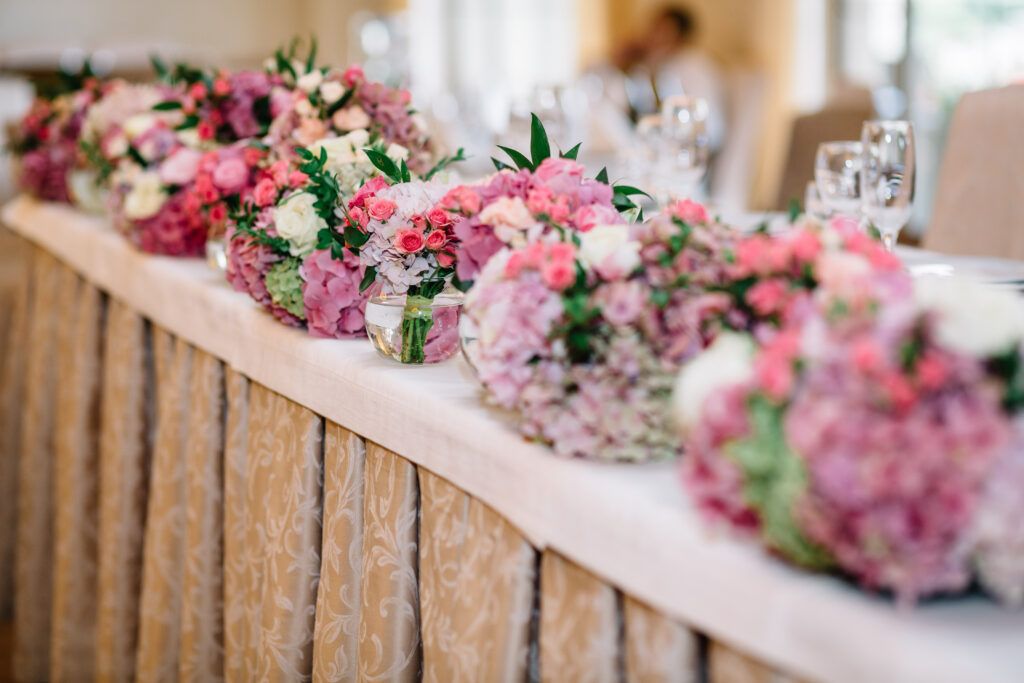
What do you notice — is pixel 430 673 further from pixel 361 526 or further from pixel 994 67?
pixel 994 67

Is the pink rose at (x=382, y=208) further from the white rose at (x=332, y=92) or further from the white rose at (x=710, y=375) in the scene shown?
the white rose at (x=332, y=92)

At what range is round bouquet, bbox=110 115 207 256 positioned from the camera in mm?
2010

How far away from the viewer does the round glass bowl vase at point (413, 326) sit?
1.26 metres

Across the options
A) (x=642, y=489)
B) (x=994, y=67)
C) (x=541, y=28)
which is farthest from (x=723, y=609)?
(x=541, y=28)

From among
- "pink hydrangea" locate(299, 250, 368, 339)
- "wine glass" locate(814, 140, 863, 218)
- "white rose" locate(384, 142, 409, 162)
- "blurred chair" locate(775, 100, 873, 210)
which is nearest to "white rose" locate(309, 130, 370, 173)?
"white rose" locate(384, 142, 409, 162)

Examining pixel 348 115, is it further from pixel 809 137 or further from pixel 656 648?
pixel 809 137

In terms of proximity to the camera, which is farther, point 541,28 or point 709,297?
point 541,28

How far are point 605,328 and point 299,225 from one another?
56 cm

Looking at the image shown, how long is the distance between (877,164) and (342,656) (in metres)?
0.90

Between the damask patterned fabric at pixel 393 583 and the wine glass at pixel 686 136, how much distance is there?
995 millimetres

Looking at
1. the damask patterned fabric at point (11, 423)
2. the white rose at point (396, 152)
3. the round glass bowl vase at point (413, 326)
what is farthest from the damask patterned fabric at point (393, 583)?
the damask patterned fabric at point (11, 423)

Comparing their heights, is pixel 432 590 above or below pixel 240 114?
below

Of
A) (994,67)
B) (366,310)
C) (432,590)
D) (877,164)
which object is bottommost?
(432,590)

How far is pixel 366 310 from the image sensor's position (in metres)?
1.29
